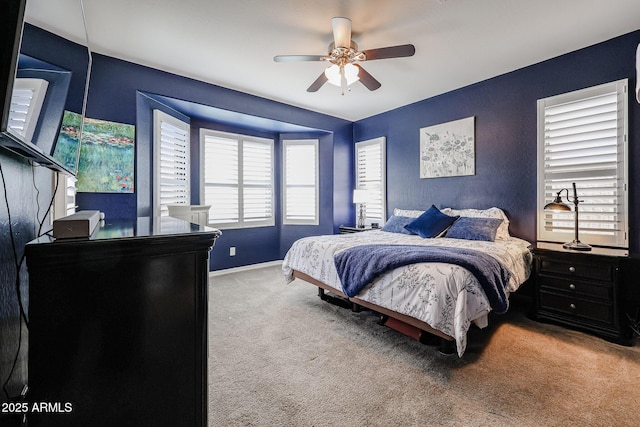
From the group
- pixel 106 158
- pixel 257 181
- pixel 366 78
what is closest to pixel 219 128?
pixel 257 181

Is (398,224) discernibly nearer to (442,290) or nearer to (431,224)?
(431,224)

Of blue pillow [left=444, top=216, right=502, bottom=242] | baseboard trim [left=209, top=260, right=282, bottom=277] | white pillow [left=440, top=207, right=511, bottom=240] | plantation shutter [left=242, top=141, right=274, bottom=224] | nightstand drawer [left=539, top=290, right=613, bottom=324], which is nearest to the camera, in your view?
nightstand drawer [left=539, top=290, right=613, bottom=324]

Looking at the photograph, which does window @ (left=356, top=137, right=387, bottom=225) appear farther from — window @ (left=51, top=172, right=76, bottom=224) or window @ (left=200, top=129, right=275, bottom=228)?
window @ (left=51, top=172, right=76, bottom=224)

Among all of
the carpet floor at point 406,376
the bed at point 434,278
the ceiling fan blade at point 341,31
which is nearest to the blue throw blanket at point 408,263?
the bed at point 434,278

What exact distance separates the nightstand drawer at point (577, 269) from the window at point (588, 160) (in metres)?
0.63

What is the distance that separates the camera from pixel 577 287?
101 inches

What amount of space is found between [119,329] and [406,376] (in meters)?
1.76

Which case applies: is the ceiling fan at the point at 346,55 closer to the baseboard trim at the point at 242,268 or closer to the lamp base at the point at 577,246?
the lamp base at the point at 577,246

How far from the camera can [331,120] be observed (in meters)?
5.34

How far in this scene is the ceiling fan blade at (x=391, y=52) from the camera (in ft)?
7.69

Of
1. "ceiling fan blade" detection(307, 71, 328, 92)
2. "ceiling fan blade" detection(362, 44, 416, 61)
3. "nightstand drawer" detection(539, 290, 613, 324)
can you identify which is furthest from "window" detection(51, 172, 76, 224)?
"nightstand drawer" detection(539, 290, 613, 324)

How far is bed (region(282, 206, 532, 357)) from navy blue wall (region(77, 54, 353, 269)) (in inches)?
69.3

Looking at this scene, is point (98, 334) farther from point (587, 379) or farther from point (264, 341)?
point (587, 379)

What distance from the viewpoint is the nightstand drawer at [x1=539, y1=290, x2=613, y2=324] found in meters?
2.41
